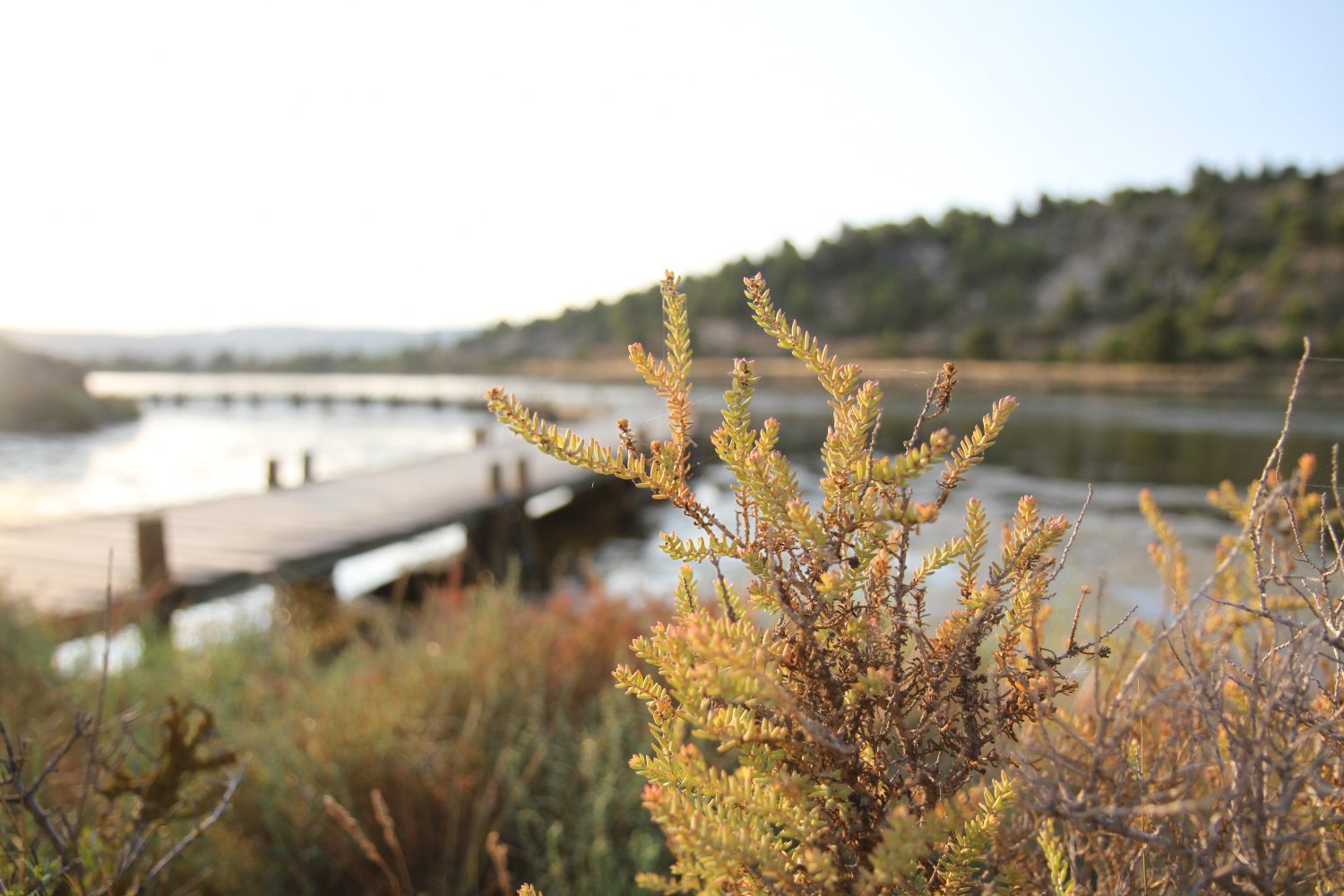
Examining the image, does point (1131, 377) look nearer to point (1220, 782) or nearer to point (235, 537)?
point (235, 537)

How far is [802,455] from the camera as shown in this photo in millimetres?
26688

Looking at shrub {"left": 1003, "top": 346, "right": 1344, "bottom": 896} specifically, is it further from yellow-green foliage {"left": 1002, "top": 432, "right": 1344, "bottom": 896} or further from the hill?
the hill

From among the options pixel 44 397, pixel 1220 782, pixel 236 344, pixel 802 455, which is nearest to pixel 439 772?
pixel 1220 782

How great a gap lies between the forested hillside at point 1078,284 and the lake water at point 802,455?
47.1ft

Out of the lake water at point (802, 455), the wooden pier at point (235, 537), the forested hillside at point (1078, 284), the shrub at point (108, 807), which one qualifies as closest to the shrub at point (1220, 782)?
the lake water at point (802, 455)

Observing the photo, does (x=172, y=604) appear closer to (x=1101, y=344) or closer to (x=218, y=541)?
(x=218, y=541)

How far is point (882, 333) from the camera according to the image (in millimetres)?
72375

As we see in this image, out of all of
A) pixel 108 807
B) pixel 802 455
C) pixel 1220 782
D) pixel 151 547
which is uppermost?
pixel 1220 782

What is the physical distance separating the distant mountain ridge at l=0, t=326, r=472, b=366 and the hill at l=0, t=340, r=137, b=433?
2233 inches

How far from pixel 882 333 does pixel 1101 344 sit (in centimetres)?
1628

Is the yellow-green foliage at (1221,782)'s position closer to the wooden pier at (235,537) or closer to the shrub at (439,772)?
the shrub at (439,772)

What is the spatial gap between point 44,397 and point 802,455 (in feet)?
98.8

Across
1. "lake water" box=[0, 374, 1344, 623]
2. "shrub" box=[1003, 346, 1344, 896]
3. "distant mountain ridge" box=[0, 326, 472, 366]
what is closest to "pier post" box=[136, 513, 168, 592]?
"lake water" box=[0, 374, 1344, 623]

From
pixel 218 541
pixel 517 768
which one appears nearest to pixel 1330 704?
pixel 517 768
